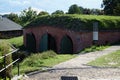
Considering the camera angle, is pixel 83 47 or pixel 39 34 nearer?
pixel 83 47

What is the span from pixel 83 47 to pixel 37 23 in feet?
26.0

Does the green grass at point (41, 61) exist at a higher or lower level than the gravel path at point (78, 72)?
lower

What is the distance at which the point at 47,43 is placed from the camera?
113ft

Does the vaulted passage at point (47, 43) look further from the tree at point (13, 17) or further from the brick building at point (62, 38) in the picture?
the tree at point (13, 17)

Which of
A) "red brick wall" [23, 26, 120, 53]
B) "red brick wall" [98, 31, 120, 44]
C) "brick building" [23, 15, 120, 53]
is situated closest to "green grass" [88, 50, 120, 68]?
"brick building" [23, 15, 120, 53]

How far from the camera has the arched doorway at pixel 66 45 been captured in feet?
103

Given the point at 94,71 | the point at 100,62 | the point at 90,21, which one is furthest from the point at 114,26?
the point at 94,71

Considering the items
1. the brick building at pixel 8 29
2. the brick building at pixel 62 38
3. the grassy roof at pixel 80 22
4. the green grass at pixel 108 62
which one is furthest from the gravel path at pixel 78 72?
the brick building at pixel 8 29

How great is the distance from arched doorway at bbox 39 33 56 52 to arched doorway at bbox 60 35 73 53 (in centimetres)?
158

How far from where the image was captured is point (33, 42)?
124 feet

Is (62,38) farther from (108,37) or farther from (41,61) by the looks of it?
(41,61)

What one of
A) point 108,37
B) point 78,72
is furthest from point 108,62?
point 108,37

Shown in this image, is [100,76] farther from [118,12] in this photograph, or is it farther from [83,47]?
[118,12]

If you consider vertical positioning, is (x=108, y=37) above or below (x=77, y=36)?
below
